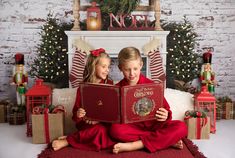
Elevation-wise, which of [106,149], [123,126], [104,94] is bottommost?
[106,149]

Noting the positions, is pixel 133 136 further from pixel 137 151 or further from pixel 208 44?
pixel 208 44

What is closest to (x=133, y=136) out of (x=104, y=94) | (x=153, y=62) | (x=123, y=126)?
(x=123, y=126)

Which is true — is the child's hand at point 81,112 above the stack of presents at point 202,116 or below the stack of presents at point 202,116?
above

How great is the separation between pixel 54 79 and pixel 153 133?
6.73ft

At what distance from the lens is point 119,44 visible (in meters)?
4.36

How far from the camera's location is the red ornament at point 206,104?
11.0 feet

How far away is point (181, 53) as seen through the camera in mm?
4508

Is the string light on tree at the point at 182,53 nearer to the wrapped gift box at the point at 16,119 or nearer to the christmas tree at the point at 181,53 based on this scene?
the christmas tree at the point at 181,53

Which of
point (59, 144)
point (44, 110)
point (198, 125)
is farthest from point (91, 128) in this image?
point (198, 125)

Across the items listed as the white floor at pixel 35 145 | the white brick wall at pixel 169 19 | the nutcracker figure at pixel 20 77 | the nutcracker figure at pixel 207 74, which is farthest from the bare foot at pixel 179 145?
the white brick wall at pixel 169 19

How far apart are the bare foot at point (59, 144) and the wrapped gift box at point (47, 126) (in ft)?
0.69

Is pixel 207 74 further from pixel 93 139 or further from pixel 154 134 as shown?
pixel 93 139

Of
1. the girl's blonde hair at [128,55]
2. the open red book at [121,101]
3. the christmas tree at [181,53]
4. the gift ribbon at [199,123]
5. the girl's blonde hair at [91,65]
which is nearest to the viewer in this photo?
the open red book at [121,101]

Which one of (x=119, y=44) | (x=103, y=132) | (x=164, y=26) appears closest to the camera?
(x=103, y=132)
